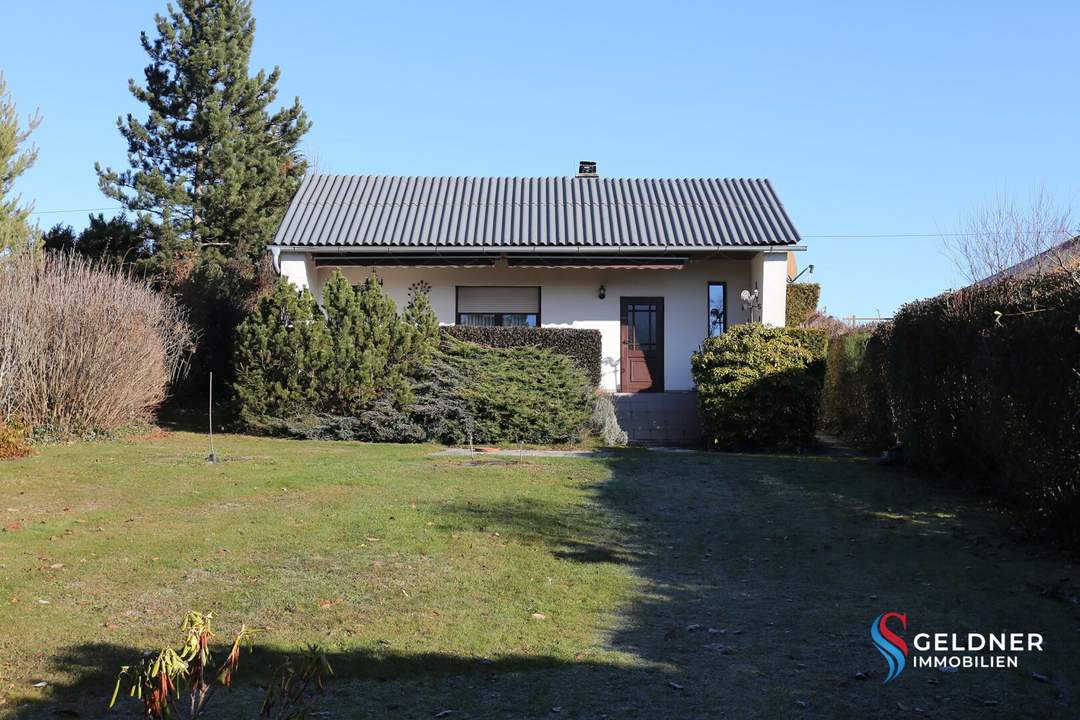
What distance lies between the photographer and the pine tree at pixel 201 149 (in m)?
30.0

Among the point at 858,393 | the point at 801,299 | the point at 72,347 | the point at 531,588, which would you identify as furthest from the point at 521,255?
the point at 531,588

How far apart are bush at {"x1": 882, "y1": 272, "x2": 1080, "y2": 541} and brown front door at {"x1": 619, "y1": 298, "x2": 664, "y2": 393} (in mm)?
8944

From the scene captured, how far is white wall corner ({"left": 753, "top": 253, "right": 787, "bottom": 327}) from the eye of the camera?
20.6 metres

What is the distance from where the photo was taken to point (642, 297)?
71.5 ft

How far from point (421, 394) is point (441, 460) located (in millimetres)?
3532

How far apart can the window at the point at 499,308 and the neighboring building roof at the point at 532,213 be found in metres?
1.29

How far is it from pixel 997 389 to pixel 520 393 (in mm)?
9071

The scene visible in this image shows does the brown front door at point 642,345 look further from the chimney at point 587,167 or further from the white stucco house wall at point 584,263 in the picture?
the chimney at point 587,167

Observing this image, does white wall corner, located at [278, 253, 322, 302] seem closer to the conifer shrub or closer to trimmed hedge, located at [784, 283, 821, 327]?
the conifer shrub

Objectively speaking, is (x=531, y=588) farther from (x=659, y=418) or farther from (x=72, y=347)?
(x=659, y=418)

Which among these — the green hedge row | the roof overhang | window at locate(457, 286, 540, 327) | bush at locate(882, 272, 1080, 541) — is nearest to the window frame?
the roof overhang

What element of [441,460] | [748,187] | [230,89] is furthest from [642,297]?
[230,89]

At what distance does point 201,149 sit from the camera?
1219 inches

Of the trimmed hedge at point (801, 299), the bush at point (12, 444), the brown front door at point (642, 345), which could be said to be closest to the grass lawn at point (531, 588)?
the bush at point (12, 444)
